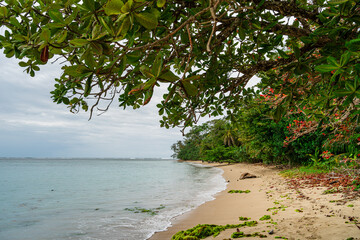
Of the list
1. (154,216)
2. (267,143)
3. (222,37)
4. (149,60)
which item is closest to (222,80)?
(222,37)

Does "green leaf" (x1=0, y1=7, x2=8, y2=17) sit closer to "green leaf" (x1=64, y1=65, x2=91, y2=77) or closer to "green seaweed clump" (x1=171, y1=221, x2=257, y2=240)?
"green leaf" (x1=64, y1=65, x2=91, y2=77)

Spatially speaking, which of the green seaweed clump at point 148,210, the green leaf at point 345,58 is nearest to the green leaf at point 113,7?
the green leaf at point 345,58

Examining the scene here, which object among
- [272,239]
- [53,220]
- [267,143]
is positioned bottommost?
[53,220]

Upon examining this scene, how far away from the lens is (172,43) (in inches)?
68.6

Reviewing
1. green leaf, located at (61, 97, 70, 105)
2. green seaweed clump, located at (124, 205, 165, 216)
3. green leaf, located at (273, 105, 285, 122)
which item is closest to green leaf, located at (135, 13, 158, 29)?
green leaf, located at (273, 105, 285, 122)

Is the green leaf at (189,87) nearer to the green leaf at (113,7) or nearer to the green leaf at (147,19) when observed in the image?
the green leaf at (147,19)

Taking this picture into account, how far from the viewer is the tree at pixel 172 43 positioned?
1058 millimetres

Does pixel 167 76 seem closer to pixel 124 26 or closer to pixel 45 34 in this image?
pixel 124 26

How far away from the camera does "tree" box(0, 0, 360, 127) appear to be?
41.6 inches

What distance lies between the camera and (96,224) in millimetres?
6031

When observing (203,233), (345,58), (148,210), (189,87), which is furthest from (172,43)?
(148,210)

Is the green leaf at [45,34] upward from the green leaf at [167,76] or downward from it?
upward

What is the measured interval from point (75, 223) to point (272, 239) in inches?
220

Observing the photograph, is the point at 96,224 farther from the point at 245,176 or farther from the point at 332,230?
the point at 245,176
